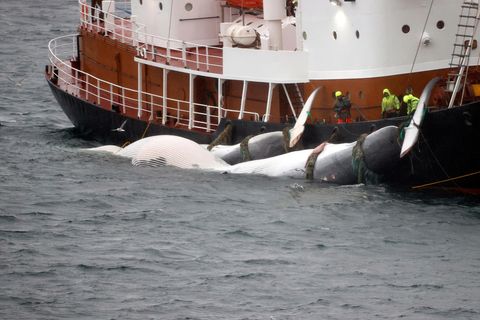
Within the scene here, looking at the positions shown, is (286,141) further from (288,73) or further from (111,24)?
(111,24)

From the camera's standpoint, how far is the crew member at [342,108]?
43.6 m

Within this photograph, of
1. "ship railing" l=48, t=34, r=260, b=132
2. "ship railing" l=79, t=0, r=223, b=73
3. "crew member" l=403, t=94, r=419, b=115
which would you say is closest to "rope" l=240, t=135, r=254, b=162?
"ship railing" l=48, t=34, r=260, b=132

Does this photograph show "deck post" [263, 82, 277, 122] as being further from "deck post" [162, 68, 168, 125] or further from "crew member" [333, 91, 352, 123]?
"deck post" [162, 68, 168, 125]

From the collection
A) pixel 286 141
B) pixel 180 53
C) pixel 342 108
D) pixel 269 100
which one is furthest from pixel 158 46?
pixel 342 108

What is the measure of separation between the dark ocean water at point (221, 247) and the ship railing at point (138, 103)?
283 centimetres

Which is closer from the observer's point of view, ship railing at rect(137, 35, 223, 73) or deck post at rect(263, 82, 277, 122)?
deck post at rect(263, 82, 277, 122)

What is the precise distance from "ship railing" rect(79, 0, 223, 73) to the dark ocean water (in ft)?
12.7

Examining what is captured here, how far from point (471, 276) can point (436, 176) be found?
682 centimetres

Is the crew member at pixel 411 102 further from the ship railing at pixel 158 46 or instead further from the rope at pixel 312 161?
the ship railing at pixel 158 46

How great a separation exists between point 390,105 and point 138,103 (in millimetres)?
10760

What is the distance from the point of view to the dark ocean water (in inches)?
1334

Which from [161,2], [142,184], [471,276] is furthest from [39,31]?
[471,276]

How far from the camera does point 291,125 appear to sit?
44.7 m

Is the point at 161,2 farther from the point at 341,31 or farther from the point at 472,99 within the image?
the point at 472,99
